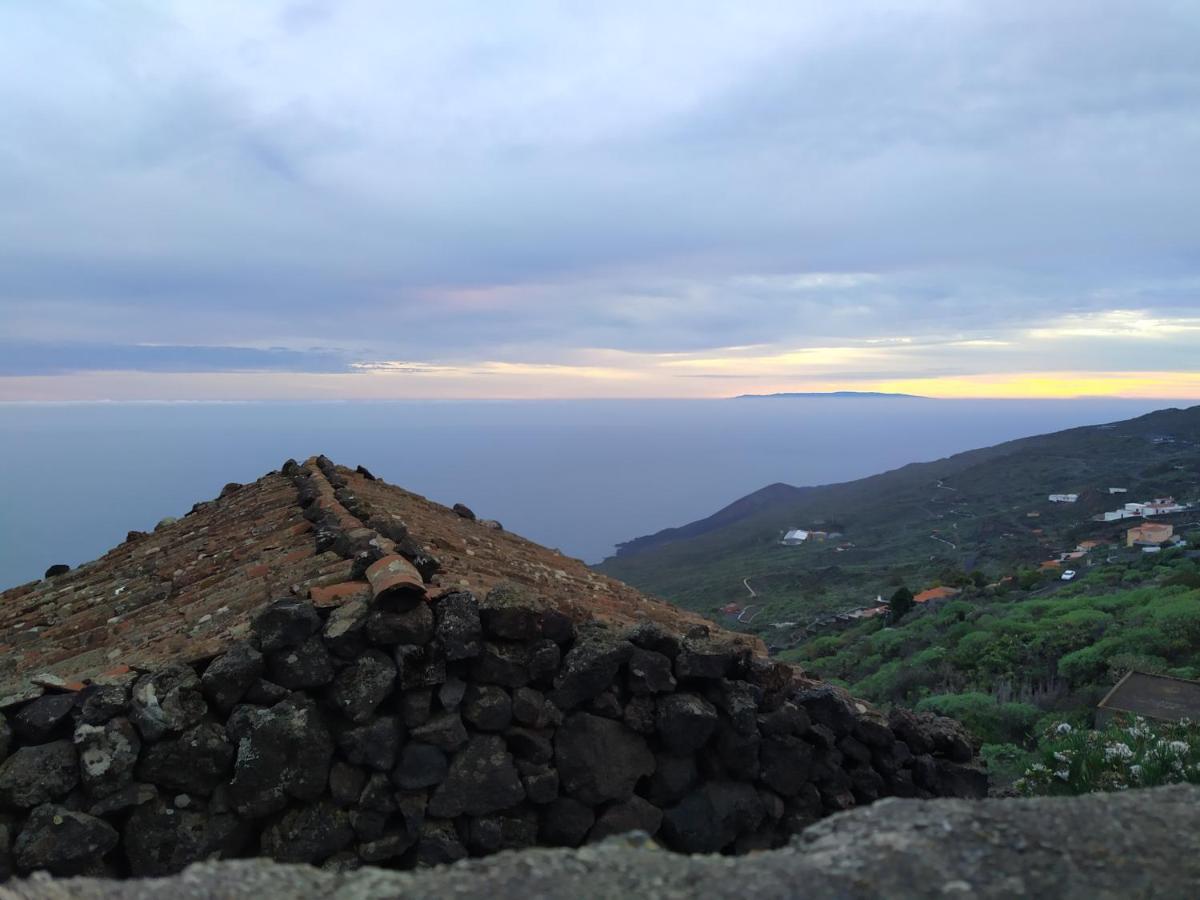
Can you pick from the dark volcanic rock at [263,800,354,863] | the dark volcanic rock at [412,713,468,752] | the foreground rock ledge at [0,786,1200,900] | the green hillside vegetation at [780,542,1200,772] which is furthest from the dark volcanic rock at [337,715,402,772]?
the green hillside vegetation at [780,542,1200,772]

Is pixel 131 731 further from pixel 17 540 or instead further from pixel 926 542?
pixel 17 540

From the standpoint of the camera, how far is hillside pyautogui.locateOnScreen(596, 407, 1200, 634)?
133ft

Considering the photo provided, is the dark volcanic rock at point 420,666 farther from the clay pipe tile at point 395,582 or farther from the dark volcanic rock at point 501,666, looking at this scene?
the clay pipe tile at point 395,582

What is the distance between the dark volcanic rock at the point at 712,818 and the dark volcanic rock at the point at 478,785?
0.96 meters

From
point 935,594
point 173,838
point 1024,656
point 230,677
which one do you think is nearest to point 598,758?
point 230,677

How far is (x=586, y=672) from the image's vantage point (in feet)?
14.4

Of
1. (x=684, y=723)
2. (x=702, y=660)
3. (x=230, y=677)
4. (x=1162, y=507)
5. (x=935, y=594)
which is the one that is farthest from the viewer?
(x=1162, y=507)

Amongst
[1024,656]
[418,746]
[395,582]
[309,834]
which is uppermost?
[395,582]

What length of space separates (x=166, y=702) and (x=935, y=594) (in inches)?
1099

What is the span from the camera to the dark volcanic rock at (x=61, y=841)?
3.60 metres

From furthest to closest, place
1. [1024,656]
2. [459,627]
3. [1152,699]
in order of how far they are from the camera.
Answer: [1024,656] → [1152,699] → [459,627]

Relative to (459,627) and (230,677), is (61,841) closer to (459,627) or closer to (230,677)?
(230,677)

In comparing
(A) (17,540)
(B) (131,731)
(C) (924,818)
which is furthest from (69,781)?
(A) (17,540)

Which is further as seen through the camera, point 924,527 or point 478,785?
point 924,527
